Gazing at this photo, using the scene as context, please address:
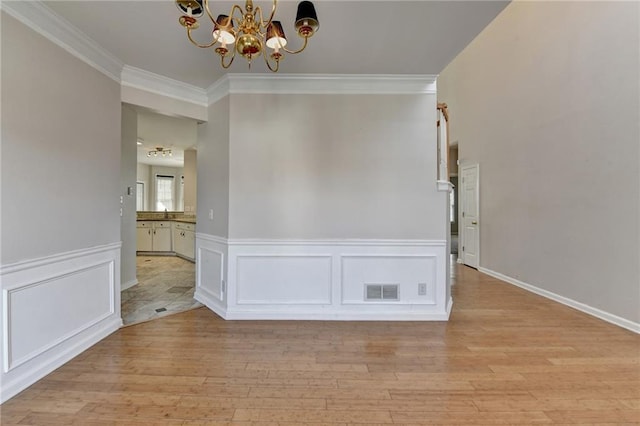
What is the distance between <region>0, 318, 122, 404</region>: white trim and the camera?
1.78m

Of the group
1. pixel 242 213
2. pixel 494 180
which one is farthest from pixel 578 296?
pixel 242 213

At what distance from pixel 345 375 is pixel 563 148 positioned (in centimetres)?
393

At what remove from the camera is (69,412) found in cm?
164

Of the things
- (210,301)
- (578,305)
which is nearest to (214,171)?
(210,301)

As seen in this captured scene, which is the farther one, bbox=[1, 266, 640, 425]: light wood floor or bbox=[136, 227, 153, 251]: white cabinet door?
bbox=[136, 227, 153, 251]: white cabinet door

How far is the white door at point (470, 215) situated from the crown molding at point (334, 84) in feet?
10.5

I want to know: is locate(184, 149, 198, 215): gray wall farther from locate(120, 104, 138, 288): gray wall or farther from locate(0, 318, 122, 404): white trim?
locate(0, 318, 122, 404): white trim

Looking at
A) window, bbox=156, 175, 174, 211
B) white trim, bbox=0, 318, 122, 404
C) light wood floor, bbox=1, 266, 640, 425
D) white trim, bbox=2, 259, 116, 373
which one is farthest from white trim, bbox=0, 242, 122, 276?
window, bbox=156, 175, 174, 211

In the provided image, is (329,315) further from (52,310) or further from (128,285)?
(128,285)

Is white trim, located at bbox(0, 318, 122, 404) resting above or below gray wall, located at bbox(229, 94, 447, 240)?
below

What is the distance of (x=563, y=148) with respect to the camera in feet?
11.9

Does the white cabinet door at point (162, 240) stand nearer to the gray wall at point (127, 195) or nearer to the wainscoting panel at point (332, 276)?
the gray wall at point (127, 195)

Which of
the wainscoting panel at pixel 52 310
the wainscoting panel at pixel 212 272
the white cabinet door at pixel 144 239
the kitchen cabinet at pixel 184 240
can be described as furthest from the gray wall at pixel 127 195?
the white cabinet door at pixel 144 239

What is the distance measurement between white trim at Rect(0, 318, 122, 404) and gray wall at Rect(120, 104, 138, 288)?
1545mm
